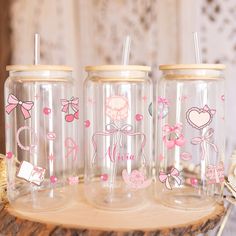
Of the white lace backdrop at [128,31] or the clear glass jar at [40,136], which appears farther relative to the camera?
the white lace backdrop at [128,31]

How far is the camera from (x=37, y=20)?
1.26m

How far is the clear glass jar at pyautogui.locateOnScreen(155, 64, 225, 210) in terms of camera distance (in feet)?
2.92

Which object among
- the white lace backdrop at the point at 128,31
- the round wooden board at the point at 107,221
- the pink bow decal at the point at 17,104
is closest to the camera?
the round wooden board at the point at 107,221

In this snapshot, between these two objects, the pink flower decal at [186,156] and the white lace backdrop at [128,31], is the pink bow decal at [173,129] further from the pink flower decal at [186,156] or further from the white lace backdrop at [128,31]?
the white lace backdrop at [128,31]

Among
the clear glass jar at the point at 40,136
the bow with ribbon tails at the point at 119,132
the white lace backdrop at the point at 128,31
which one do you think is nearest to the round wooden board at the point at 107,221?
the clear glass jar at the point at 40,136

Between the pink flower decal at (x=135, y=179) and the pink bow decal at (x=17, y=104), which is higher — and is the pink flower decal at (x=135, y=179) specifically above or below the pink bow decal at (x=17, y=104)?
below

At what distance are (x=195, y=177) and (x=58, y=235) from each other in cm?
34

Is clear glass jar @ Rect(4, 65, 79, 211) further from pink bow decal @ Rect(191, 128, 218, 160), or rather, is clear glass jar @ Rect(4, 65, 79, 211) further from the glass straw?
pink bow decal @ Rect(191, 128, 218, 160)

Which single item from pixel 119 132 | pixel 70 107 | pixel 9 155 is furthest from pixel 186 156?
pixel 9 155

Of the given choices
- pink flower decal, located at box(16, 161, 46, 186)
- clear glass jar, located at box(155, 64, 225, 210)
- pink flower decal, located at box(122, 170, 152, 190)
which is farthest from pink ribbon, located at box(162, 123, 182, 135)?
pink flower decal, located at box(16, 161, 46, 186)

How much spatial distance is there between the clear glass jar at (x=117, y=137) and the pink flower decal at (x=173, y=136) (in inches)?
1.5

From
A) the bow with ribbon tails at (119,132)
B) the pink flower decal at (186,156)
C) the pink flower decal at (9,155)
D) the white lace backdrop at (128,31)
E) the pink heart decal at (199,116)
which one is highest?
the white lace backdrop at (128,31)

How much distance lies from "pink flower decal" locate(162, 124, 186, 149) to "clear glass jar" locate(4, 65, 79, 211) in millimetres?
190

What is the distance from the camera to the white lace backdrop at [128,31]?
112 centimetres
